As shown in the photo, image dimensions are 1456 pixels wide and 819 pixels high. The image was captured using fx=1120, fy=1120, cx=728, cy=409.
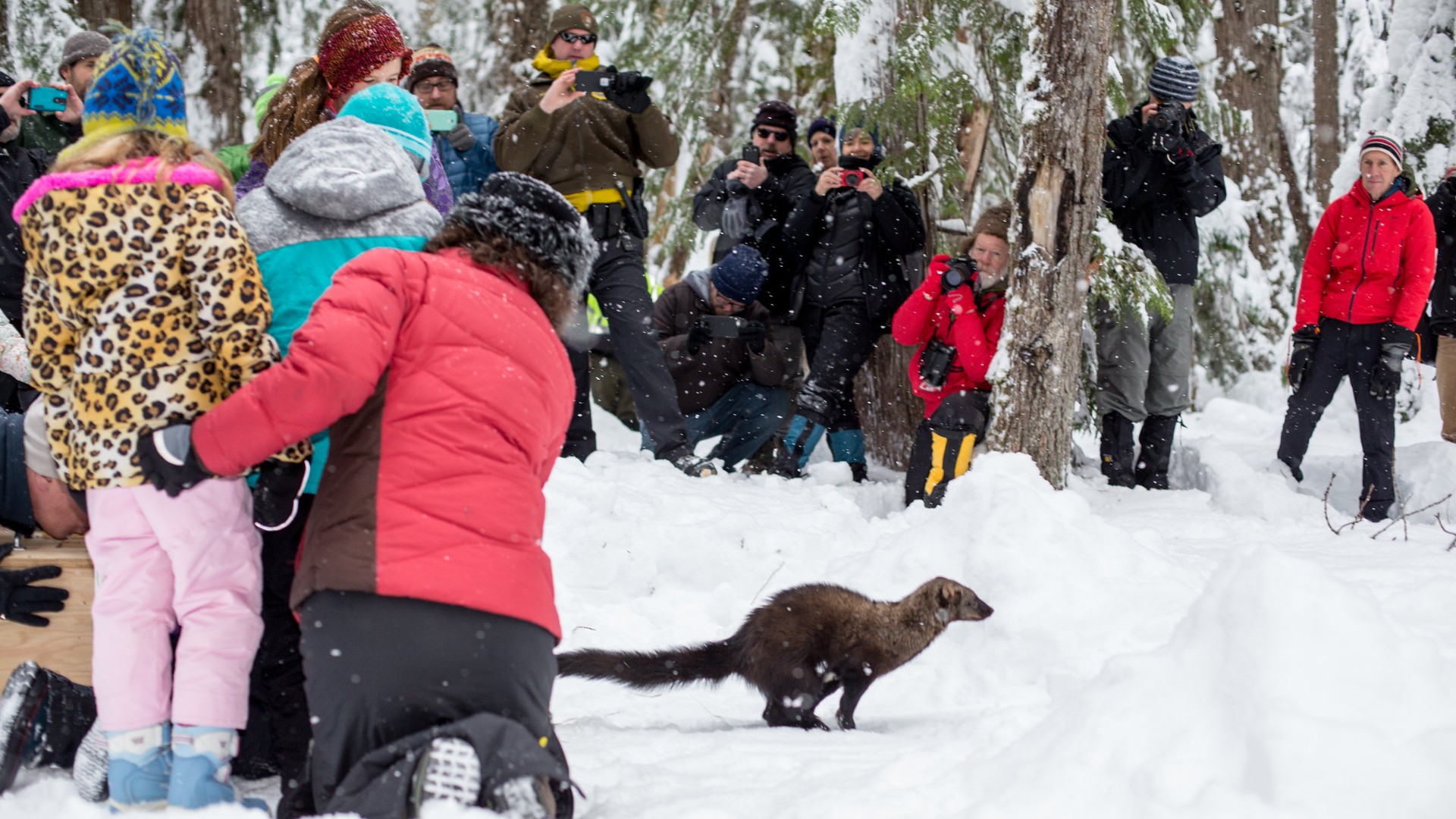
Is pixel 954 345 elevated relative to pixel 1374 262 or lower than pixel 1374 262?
lower

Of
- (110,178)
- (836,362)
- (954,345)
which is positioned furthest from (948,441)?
(110,178)

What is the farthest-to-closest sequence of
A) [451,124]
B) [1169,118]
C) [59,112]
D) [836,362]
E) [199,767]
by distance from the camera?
[836,362], [1169,118], [451,124], [59,112], [199,767]

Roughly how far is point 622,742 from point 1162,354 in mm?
5000

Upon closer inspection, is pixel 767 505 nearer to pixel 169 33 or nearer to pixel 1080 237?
pixel 1080 237

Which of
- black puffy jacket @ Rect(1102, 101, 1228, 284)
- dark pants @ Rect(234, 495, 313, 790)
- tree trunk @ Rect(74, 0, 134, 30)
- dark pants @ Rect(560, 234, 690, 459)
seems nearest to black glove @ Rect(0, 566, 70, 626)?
dark pants @ Rect(234, 495, 313, 790)

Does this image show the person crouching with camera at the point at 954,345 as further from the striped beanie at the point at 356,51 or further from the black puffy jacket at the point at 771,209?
the striped beanie at the point at 356,51

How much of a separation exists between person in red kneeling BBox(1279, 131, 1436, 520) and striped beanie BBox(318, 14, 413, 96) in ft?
19.8

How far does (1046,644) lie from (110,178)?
3.39 m

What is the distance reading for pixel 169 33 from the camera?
33.3 feet

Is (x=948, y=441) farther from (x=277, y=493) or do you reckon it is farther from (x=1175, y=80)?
(x=277, y=493)

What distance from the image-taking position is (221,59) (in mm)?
10148

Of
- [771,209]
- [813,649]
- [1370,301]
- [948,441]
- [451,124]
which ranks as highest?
[451,124]

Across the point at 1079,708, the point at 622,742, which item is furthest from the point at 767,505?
the point at 1079,708

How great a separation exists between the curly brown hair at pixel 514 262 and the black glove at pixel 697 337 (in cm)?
451
